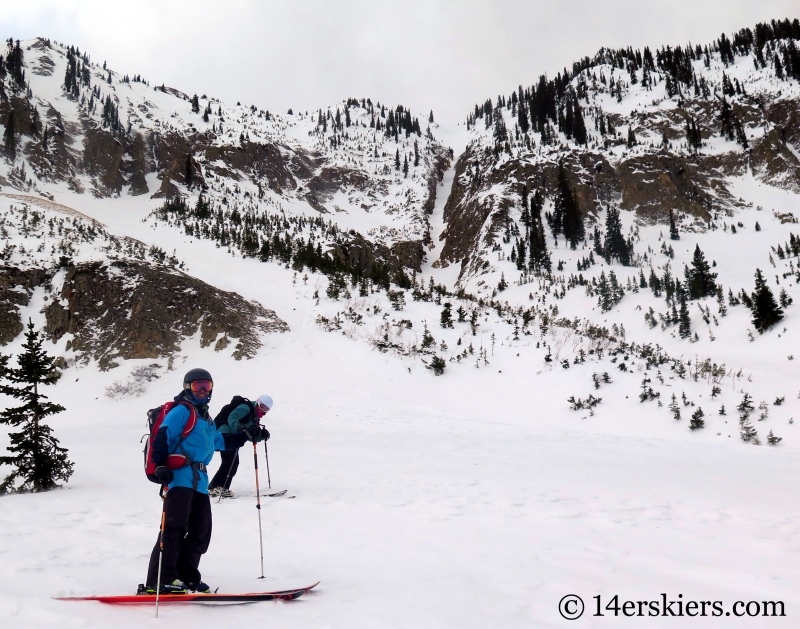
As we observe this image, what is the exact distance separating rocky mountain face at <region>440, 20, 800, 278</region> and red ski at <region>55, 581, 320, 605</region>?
4511cm

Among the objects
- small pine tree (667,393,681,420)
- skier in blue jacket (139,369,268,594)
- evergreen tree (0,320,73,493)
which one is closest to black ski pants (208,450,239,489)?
evergreen tree (0,320,73,493)

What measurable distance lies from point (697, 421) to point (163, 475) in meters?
13.1

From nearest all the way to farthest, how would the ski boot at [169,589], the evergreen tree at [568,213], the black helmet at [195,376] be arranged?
the ski boot at [169,589] → the black helmet at [195,376] → the evergreen tree at [568,213]

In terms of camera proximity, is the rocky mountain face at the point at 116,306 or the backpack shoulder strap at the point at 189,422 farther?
the rocky mountain face at the point at 116,306

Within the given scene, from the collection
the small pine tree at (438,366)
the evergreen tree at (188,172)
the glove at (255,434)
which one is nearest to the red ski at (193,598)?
the glove at (255,434)

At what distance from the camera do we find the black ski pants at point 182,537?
3.26 meters

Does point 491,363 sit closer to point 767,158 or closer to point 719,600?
point 719,600

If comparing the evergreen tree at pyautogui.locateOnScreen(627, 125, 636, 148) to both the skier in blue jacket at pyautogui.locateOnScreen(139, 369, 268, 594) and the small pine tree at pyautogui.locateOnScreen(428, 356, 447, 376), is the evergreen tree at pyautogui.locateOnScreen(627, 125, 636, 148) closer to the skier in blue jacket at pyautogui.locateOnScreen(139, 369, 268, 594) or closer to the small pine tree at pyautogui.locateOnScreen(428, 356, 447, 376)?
the small pine tree at pyautogui.locateOnScreen(428, 356, 447, 376)

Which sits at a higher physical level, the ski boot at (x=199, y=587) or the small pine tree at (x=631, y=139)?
the small pine tree at (x=631, y=139)

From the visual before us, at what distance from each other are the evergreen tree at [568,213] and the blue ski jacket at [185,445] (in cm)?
Result: 5035

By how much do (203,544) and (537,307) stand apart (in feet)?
106

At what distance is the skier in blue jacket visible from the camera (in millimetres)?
3256

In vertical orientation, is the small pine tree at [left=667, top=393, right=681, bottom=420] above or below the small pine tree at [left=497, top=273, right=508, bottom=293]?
below

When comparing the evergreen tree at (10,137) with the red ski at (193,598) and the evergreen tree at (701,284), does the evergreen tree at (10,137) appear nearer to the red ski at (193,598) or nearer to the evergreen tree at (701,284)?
the red ski at (193,598)
